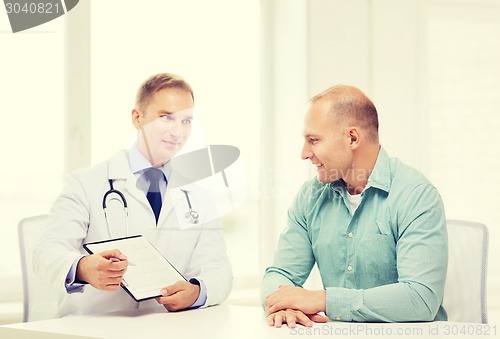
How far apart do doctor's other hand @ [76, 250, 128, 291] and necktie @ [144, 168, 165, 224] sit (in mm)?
372

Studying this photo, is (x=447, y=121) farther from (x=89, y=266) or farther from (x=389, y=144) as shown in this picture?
(x=89, y=266)

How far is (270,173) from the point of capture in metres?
3.38

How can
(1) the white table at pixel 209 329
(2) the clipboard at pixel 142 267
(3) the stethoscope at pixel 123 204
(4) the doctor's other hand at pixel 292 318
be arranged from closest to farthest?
1. (1) the white table at pixel 209 329
2. (4) the doctor's other hand at pixel 292 318
3. (2) the clipboard at pixel 142 267
4. (3) the stethoscope at pixel 123 204

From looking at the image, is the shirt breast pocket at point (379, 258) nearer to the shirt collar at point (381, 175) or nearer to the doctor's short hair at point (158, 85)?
the shirt collar at point (381, 175)

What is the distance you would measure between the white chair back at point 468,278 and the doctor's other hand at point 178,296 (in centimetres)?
71

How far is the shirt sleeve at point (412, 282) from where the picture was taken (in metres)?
1.66

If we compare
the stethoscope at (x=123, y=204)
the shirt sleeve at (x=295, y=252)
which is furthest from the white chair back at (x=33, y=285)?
the shirt sleeve at (x=295, y=252)

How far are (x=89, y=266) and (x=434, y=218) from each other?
0.87 metres

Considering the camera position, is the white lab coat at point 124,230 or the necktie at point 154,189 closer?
the white lab coat at point 124,230

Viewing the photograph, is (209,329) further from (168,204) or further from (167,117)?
(167,117)

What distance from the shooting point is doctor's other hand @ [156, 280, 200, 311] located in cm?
187

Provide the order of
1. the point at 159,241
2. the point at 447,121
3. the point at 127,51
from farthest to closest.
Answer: the point at 447,121 → the point at 127,51 → the point at 159,241

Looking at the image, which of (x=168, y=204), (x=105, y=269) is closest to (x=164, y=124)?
(x=168, y=204)

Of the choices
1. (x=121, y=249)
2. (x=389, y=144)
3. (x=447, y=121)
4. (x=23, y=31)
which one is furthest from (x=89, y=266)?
(x=447, y=121)
